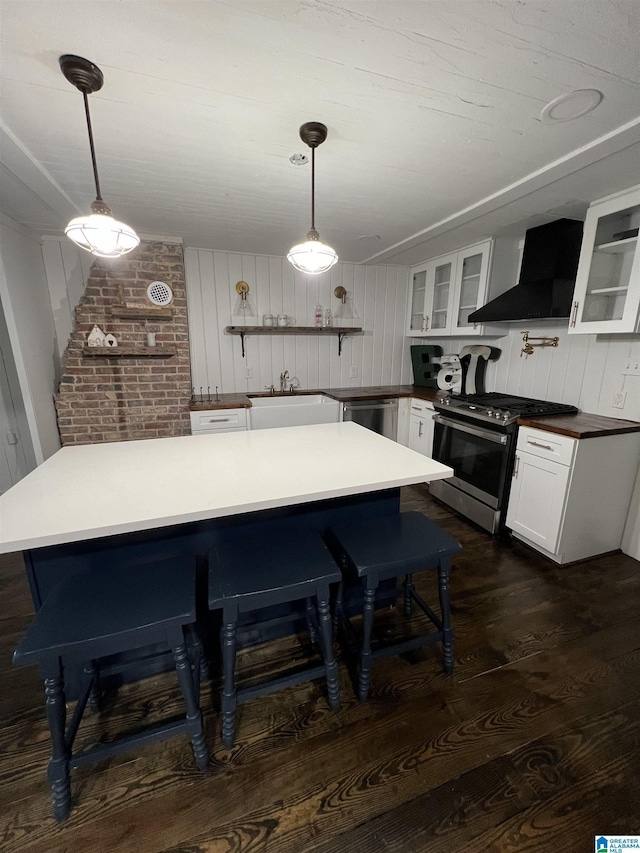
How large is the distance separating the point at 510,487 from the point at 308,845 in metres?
2.27

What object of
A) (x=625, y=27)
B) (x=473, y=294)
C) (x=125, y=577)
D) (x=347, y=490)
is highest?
(x=625, y=27)

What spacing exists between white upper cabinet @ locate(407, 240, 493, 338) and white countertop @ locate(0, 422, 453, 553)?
2.13m

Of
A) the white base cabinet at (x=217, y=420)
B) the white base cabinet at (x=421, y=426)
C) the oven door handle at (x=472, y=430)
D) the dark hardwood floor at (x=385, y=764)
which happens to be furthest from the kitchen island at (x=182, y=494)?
the white base cabinet at (x=421, y=426)

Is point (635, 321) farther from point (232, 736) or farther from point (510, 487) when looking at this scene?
point (232, 736)

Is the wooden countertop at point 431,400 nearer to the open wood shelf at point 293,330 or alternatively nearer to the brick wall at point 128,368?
the brick wall at point 128,368

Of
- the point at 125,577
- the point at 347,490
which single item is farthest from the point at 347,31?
the point at 125,577

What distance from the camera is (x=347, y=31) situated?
1065mm

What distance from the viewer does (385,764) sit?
4.07 ft

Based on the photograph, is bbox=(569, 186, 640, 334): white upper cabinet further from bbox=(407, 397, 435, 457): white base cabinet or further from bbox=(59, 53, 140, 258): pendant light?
bbox=(59, 53, 140, 258): pendant light

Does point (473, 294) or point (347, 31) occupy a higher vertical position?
point (347, 31)

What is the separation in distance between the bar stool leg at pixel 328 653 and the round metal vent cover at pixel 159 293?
288 centimetres

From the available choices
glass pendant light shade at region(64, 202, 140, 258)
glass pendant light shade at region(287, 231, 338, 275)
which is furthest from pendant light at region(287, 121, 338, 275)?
glass pendant light shade at region(64, 202, 140, 258)

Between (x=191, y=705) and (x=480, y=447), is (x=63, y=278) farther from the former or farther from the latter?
(x=480, y=447)

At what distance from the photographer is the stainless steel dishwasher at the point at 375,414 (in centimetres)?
363
